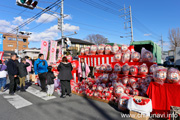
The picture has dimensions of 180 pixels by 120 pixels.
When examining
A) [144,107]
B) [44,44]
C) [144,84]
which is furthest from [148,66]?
[44,44]

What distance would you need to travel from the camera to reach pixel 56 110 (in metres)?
3.80

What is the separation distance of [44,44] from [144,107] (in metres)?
7.24

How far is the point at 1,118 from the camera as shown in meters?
3.28

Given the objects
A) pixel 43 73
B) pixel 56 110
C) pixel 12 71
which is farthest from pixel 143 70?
pixel 12 71

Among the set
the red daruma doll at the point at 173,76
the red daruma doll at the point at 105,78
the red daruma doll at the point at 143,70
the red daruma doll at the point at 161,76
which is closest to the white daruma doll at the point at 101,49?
the red daruma doll at the point at 105,78

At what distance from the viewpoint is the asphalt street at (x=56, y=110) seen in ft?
11.0

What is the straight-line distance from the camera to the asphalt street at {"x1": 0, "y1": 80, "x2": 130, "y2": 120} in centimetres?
336

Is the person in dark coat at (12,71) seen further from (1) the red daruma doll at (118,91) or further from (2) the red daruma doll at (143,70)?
(2) the red daruma doll at (143,70)

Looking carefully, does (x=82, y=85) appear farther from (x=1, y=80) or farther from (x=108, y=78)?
(x=1, y=80)

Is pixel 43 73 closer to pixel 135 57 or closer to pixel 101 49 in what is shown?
pixel 101 49

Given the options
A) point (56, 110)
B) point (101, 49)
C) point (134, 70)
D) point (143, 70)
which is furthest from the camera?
point (101, 49)

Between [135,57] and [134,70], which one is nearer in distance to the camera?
[134,70]

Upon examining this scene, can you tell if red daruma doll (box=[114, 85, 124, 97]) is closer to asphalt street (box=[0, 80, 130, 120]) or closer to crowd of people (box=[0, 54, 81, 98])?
asphalt street (box=[0, 80, 130, 120])

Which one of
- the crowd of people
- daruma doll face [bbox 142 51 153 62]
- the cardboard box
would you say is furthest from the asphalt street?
daruma doll face [bbox 142 51 153 62]
